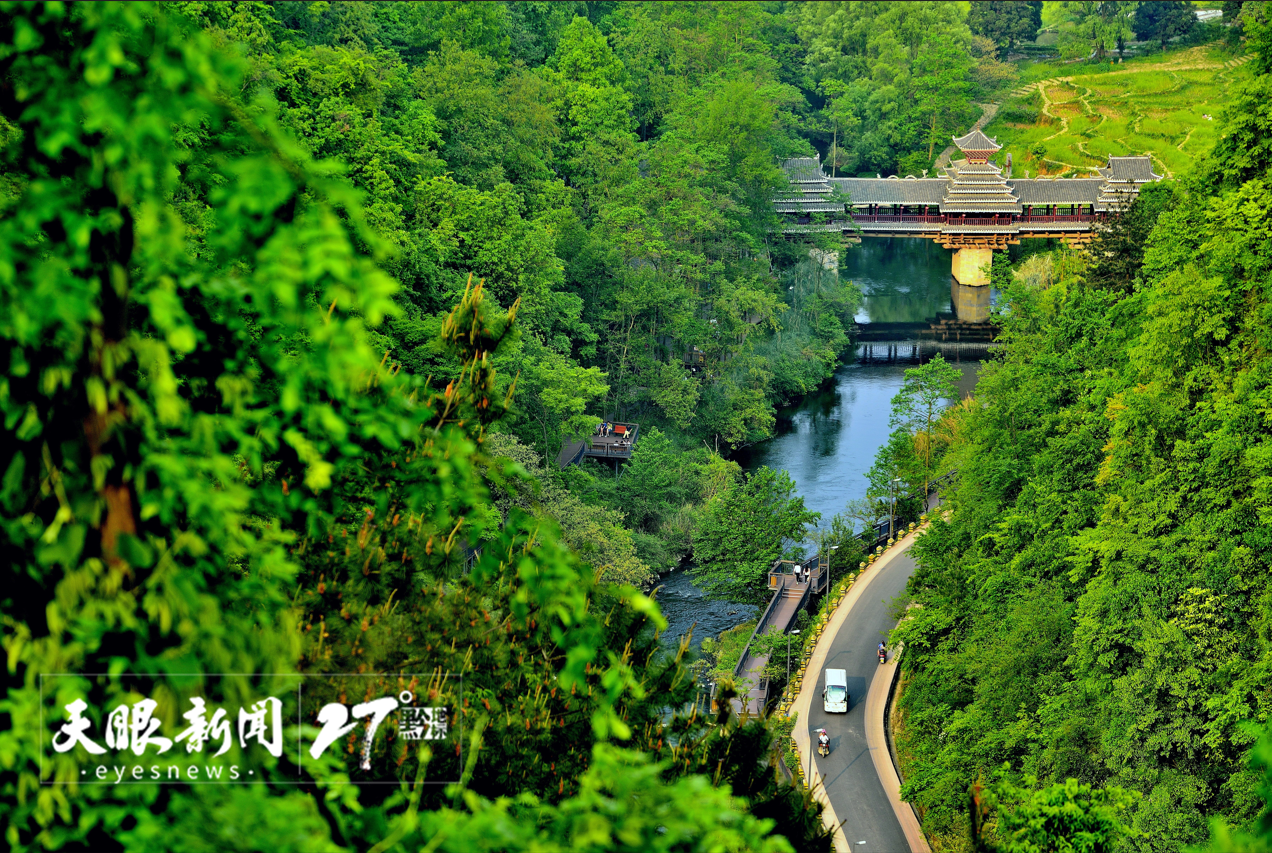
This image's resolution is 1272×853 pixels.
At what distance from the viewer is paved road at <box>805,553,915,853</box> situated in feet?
63.9

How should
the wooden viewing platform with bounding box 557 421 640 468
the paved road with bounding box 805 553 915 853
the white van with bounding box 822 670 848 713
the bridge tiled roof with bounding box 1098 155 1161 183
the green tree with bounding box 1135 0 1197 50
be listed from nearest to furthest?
1. the paved road with bounding box 805 553 915 853
2. the white van with bounding box 822 670 848 713
3. the wooden viewing platform with bounding box 557 421 640 468
4. the bridge tiled roof with bounding box 1098 155 1161 183
5. the green tree with bounding box 1135 0 1197 50

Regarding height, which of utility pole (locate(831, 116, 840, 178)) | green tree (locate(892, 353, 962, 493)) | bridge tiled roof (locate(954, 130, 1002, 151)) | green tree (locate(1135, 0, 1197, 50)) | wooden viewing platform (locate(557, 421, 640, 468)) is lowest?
wooden viewing platform (locate(557, 421, 640, 468))

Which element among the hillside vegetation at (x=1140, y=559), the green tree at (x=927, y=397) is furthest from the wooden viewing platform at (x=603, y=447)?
the hillside vegetation at (x=1140, y=559)

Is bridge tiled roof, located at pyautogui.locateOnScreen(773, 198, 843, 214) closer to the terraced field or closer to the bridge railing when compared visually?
the bridge railing

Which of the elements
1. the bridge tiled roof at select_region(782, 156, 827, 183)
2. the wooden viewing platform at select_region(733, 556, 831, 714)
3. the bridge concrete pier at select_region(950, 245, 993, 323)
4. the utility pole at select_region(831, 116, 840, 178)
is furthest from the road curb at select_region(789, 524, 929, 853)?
the utility pole at select_region(831, 116, 840, 178)

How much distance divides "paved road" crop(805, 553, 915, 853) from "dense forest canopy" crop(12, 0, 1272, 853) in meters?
1.08

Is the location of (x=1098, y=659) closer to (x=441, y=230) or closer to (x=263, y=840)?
(x=263, y=840)

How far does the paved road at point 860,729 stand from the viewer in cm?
1947

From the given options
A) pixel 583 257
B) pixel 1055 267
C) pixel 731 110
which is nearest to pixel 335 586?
pixel 583 257

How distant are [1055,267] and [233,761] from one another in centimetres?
4326

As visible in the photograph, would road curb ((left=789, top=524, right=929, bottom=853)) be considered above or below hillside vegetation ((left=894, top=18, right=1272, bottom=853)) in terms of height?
below

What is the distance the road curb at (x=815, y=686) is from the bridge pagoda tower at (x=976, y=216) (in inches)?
1037

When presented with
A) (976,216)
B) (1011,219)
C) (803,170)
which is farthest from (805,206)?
(1011,219)

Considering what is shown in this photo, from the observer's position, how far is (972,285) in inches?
2136
